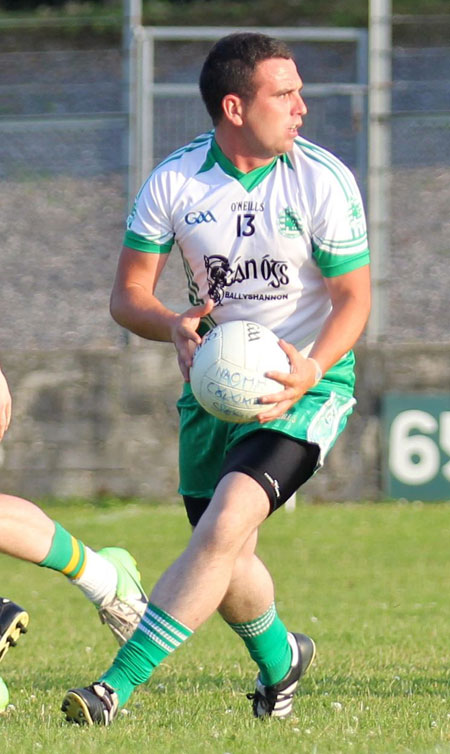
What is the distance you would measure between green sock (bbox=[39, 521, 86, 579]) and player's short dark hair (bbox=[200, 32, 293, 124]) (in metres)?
1.67

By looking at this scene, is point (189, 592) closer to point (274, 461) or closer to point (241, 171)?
point (274, 461)

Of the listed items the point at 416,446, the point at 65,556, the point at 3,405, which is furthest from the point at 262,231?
the point at 416,446

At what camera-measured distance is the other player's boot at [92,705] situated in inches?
175

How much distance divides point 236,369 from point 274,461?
36 centimetres

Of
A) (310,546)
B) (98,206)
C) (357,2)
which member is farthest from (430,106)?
(357,2)

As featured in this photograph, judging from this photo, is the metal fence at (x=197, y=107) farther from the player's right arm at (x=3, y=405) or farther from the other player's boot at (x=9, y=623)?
the other player's boot at (x=9, y=623)

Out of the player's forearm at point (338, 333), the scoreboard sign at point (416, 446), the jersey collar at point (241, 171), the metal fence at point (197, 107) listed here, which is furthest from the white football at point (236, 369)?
the metal fence at point (197, 107)

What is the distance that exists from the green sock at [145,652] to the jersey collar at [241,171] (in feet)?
5.18

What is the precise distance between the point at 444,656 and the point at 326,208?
2676 mm

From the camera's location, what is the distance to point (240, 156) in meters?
5.08

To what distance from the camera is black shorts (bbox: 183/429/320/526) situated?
4.71m

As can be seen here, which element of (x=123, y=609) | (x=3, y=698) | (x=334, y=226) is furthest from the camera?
(x=123, y=609)

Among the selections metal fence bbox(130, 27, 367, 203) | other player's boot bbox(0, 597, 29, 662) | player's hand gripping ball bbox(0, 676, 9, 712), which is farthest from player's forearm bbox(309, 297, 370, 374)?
metal fence bbox(130, 27, 367, 203)

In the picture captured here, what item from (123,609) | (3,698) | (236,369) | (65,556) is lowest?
(3,698)
